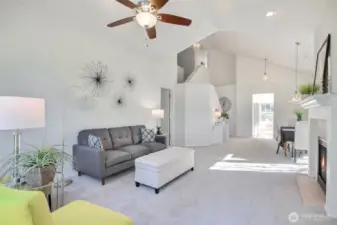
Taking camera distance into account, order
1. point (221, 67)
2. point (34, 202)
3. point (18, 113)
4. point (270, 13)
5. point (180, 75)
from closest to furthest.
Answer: point (34, 202), point (18, 113), point (270, 13), point (180, 75), point (221, 67)

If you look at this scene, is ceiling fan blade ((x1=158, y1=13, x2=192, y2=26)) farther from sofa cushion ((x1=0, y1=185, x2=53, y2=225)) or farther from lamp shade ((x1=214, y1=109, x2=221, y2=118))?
lamp shade ((x1=214, y1=109, x2=221, y2=118))

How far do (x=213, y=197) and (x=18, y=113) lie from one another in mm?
2704

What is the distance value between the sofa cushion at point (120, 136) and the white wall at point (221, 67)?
24.6ft

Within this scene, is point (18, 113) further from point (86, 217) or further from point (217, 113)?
point (217, 113)

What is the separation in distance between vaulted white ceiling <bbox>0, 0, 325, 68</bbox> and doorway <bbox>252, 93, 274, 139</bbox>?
468cm

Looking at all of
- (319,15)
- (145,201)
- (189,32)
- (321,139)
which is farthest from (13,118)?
(189,32)

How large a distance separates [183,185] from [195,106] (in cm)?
435

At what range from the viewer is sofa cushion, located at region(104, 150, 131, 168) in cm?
359

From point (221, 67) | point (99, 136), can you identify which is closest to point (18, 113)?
point (99, 136)

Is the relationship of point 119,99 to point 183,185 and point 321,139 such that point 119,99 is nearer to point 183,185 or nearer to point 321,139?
point 183,185

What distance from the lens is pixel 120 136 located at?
187 inches

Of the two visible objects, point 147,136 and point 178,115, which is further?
point 178,115

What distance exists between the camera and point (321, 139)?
11.2 feet

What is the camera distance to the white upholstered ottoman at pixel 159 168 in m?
3.21
